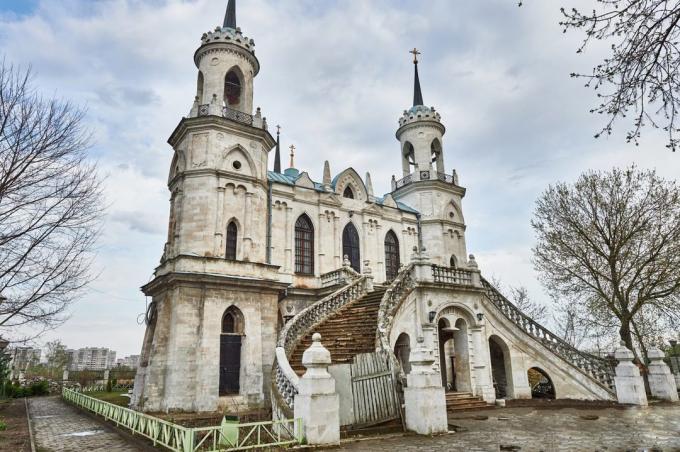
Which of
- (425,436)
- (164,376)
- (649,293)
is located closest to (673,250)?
(649,293)

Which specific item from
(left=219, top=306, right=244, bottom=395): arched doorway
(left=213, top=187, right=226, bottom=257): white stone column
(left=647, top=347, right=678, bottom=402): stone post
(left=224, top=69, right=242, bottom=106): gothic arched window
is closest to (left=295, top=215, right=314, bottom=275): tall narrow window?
(left=213, top=187, right=226, bottom=257): white stone column

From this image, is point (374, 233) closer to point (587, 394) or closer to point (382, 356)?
point (587, 394)

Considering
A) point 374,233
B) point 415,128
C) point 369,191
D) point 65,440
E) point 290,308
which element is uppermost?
point 415,128

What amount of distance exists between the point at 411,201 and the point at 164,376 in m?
19.1

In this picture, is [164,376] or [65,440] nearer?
[65,440]

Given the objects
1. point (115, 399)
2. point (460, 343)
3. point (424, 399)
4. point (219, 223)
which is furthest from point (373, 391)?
point (115, 399)

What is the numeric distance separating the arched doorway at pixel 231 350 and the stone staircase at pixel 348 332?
12.8 feet

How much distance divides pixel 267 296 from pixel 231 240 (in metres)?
3.22

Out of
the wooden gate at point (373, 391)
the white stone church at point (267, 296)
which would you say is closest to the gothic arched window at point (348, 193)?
the white stone church at point (267, 296)

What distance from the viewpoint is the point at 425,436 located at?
33.2 ft

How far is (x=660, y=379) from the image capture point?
1786 cm

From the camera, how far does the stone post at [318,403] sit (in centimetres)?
884

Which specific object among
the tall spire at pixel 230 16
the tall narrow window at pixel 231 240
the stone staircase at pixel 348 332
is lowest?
the stone staircase at pixel 348 332

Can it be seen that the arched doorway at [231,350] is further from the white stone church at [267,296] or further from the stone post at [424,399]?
the stone post at [424,399]
